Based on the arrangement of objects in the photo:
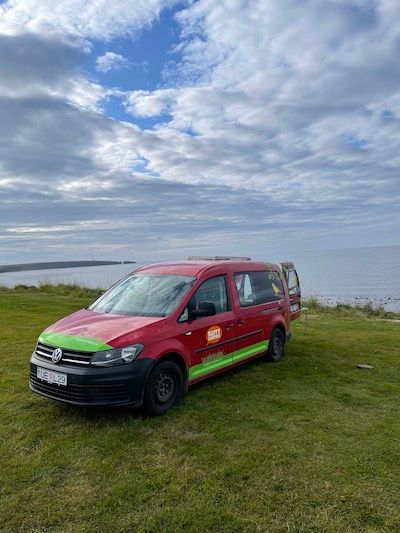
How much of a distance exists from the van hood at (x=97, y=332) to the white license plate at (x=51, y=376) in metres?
0.31

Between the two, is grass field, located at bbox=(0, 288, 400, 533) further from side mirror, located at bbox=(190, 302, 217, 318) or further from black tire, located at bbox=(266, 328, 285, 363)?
side mirror, located at bbox=(190, 302, 217, 318)

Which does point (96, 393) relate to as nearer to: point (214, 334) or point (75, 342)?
point (75, 342)

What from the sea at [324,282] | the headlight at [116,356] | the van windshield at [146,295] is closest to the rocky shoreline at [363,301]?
the sea at [324,282]

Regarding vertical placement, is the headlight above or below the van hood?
below

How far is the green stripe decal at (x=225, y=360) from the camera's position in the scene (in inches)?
226

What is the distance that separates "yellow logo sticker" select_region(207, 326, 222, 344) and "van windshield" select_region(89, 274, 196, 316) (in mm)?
644

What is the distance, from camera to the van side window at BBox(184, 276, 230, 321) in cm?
599

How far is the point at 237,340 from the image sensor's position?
6.63 meters

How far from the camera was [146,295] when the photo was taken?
6137 mm

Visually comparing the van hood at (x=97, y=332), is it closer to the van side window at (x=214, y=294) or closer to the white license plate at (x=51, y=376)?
the white license plate at (x=51, y=376)

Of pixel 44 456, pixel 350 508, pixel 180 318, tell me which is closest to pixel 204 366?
pixel 180 318

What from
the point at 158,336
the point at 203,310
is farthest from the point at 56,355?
the point at 203,310

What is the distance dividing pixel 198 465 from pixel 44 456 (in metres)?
1.48

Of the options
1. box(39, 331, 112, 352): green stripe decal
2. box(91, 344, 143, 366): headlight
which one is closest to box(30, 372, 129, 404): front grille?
box(91, 344, 143, 366): headlight
